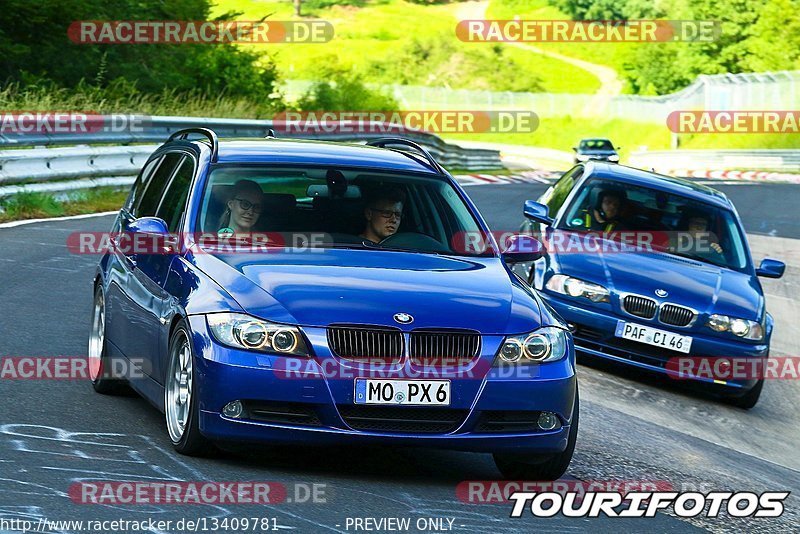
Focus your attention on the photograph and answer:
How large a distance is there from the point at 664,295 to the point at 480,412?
526 centimetres

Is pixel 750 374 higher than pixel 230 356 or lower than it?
lower

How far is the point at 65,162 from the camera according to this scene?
1997cm

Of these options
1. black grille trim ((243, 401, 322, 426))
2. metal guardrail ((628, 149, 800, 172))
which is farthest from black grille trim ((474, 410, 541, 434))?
metal guardrail ((628, 149, 800, 172))

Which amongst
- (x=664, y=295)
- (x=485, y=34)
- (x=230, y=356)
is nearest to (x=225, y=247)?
(x=230, y=356)

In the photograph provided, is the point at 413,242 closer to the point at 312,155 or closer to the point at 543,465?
the point at 312,155

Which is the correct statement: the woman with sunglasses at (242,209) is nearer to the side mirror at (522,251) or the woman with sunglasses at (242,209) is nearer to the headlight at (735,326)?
the side mirror at (522,251)

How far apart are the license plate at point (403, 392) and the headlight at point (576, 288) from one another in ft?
17.3

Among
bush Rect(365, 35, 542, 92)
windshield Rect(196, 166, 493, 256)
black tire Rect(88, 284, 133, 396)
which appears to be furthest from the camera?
bush Rect(365, 35, 542, 92)

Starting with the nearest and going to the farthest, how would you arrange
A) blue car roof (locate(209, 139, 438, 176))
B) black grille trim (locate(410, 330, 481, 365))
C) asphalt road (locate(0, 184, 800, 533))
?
asphalt road (locate(0, 184, 800, 533)) → black grille trim (locate(410, 330, 481, 365)) → blue car roof (locate(209, 139, 438, 176))

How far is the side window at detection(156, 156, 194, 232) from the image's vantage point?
320 inches

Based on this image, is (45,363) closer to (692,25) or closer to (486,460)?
(486,460)

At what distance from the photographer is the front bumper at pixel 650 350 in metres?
11.7

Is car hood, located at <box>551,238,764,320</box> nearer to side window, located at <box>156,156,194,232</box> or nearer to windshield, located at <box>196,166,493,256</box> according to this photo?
windshield, located at <box>196,166,493,256</box>

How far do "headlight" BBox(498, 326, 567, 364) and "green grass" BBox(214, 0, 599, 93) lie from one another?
316 feet
